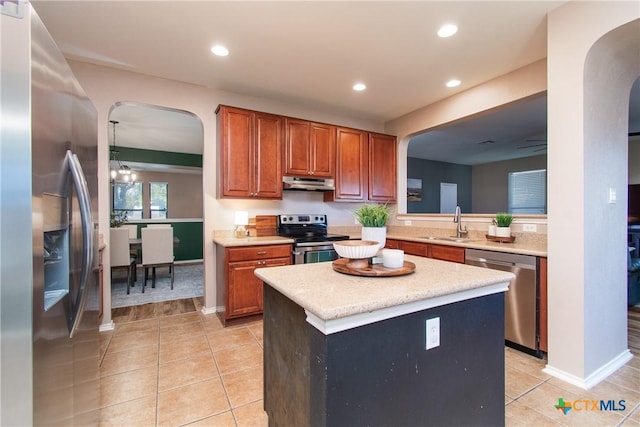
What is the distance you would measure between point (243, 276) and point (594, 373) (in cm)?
293

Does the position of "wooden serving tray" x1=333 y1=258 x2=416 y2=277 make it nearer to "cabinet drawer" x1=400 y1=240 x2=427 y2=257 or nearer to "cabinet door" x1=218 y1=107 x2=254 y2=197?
"cabinet drawer" x1=400 y1=240 x2=427 y2=257

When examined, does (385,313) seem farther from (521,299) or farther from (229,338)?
(229,338)

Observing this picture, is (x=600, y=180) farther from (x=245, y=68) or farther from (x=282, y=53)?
(x=245, y=68)

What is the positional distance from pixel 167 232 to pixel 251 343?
2799 millimetres

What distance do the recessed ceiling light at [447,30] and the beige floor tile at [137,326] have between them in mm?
3774

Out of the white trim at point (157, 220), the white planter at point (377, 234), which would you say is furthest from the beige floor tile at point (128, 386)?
the white trim at point (157, 220)

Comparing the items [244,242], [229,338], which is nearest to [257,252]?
[244,242]

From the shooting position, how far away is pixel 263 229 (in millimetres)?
3803

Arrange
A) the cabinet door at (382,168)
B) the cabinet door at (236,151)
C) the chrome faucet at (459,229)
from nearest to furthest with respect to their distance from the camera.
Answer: the cabinet door at (236,151) < the chrome faucet at (459,229) < the cabinet door at (382,168)

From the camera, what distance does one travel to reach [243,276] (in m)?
3.06

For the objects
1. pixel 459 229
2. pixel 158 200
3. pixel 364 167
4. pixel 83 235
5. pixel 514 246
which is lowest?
pixel 514 246

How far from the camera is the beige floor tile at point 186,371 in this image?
2.07m

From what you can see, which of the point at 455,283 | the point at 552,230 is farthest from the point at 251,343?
the point at 552,230

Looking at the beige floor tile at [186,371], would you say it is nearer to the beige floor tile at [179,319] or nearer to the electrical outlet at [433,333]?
the beige floor tile at [179,319]
